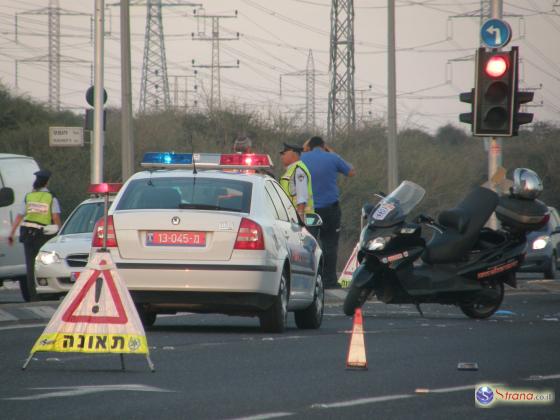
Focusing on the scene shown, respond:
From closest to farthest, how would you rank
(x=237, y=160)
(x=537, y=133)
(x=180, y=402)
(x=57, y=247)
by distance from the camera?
(x=180, y=402), (x=237, y=160), (x=57, y=247), (x=537, y=133)

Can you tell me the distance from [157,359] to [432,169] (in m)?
40.5

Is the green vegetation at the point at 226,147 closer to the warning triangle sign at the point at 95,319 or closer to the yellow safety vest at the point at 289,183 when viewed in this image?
the yellow safety vest at the point at 289,183

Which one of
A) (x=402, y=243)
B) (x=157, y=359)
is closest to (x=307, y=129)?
(x=402, y=243)

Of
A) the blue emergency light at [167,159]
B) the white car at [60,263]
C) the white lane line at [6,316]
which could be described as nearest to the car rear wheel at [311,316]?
the blue emergency light at [167,159]

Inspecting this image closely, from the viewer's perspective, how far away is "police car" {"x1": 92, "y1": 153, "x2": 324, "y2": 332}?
42.8 feet

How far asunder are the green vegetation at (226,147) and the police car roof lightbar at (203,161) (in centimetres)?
2358

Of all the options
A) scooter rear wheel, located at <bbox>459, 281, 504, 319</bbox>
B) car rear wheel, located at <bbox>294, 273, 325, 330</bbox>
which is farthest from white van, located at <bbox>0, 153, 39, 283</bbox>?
scooter rear wheel, located at <bbox>459, 281, 504, 319</bbox>

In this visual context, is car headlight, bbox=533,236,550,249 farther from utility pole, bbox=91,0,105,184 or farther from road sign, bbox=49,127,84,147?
road sign, bbox=49,127,84,147

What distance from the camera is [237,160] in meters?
14.5

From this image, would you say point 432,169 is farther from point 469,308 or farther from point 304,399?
point 304,399

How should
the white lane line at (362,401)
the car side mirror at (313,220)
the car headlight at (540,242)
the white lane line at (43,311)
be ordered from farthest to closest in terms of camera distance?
1. the car headlight at (540,242)
2. the white lane line at (43,311)
3. the car side mirror at (313,220)
4. the white lane line at (362,401)

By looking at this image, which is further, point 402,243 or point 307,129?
point 307,129

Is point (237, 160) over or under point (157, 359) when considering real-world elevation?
over

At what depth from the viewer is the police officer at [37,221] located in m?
18.6
